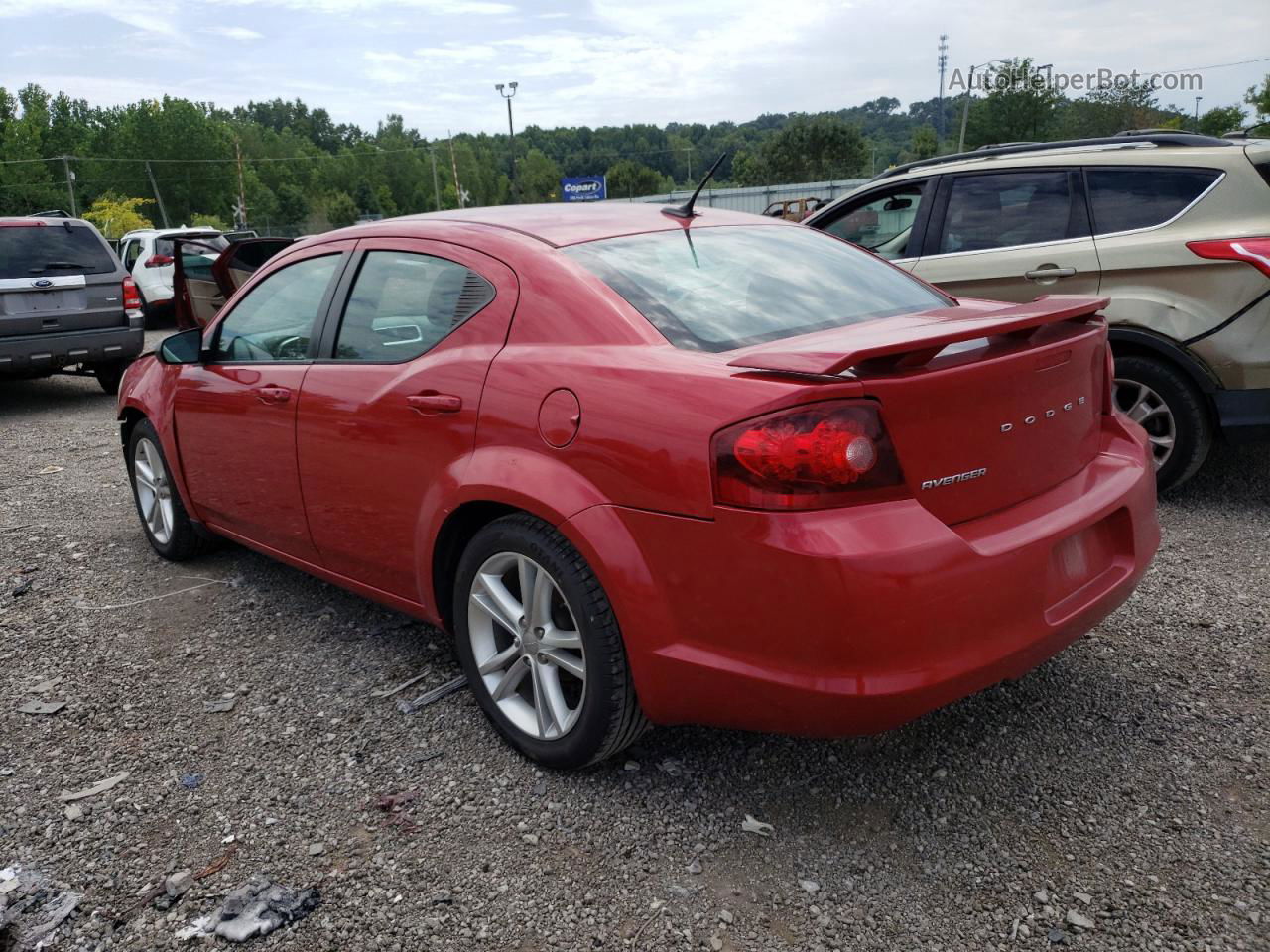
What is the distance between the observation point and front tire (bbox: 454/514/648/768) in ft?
8.45

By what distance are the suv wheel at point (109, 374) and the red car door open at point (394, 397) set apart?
8.53 metres

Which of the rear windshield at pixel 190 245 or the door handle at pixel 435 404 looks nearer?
the door handle at pixel 435 404

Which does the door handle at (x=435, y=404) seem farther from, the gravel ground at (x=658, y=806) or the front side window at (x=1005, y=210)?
the front side window at (x=1005, y=210)

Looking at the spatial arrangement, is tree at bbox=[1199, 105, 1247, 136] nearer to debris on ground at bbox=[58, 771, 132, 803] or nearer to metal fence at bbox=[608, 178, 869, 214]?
metal fence at bbox=[608, 178, 869, 214]

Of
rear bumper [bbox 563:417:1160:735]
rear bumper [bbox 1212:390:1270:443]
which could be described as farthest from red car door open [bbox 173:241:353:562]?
rear bumper [bbox 1212:390:1270:443]

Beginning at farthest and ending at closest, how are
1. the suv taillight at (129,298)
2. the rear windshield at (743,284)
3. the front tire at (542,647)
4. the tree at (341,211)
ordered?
the tree at (341,211)
the suv taillight at (129,298)
the rear windshield at (743,284)
the front tire at (542,647)

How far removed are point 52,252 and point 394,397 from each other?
28.2ft

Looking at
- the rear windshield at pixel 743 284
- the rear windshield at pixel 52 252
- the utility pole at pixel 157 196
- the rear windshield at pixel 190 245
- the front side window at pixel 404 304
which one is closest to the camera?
the rear windshield at pixel 743 284

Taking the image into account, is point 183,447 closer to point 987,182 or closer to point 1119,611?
point 1119,611

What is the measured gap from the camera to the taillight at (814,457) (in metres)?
2.18

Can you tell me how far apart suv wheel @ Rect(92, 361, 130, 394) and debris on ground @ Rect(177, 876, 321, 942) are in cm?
969

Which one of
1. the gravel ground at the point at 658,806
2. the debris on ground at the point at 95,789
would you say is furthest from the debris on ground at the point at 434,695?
the debris on ground at the point at 95,789

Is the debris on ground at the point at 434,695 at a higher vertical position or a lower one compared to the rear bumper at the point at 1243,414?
lower

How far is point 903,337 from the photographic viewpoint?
2311mm
